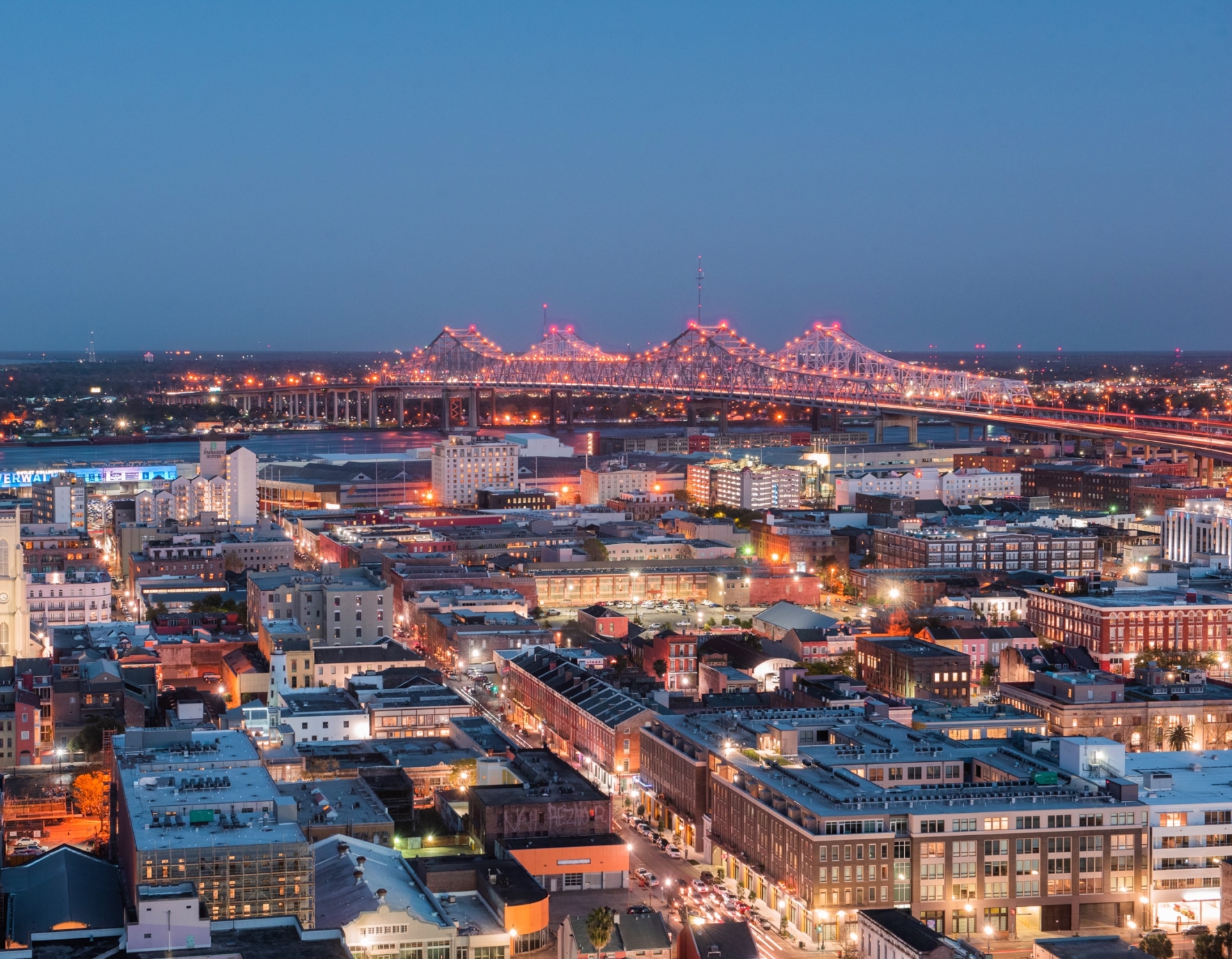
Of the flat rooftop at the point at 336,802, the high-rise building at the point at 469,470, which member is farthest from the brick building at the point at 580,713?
the high-rise building at the point at 469,470

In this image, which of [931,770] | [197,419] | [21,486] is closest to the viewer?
[931,770]

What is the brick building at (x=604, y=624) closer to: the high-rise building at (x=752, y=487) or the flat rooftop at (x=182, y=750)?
the flat rooftop at (x=182, y=750)

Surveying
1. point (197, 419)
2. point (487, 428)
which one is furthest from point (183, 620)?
point (197, 419)

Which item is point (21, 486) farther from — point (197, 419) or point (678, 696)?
point (197, 419)

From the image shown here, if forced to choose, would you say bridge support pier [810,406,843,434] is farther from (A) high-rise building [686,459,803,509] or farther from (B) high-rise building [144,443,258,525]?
(B) high-rise building [144,443,258,525]

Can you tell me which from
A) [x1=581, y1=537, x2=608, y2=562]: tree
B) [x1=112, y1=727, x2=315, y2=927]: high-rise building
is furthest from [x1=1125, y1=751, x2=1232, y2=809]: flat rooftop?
[x1=581, y1=537, x2=608, y2=562]: tree

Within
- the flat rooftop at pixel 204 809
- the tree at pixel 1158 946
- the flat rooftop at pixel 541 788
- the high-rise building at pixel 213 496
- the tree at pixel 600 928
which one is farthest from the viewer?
the high-rise building at pixel 213 496
